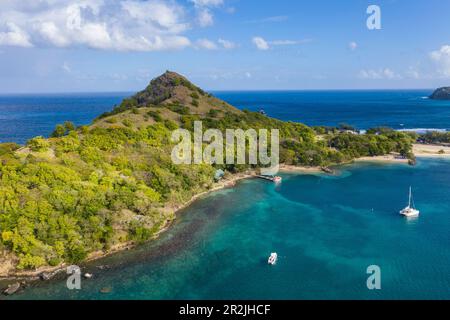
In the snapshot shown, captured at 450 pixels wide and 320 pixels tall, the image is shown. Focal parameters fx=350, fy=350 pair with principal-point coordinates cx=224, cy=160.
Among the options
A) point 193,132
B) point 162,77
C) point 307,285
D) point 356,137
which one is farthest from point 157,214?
point 162,77

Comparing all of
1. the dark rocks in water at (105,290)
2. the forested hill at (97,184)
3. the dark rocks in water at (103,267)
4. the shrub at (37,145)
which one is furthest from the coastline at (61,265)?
the shrub at (37,145)

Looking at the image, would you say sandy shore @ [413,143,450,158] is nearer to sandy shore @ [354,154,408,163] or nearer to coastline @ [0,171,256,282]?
sandy shore @ [354,154,408,163]

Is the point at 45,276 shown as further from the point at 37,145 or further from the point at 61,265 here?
the point at 37,145

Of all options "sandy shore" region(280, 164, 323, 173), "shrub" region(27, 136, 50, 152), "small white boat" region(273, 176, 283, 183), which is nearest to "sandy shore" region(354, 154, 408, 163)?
"sandy shore" region(280, 164, 323, 173)
